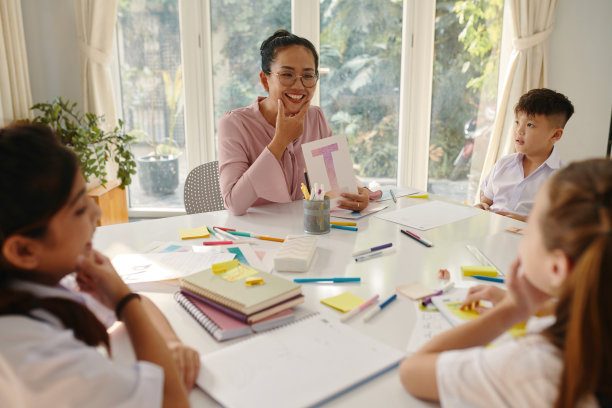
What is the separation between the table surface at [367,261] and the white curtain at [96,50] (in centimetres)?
215

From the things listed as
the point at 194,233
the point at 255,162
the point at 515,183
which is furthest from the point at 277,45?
the point at 515,183

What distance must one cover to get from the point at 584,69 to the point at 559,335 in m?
3.35

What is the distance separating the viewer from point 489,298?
93cm

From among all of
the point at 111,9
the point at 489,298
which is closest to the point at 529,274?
the point at 489,298

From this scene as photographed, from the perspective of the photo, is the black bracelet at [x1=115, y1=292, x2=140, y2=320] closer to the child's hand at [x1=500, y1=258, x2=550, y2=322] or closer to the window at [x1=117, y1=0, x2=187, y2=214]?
the child's hand at [x1=500, y1=258, x2=550, y2=322]

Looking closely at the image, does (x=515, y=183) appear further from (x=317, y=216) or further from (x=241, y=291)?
(x=241, y=291)

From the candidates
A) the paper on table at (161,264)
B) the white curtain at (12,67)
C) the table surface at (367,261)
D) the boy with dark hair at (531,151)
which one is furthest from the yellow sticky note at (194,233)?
the white curtain at (12,67)

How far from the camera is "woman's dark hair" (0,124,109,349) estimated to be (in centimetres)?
61

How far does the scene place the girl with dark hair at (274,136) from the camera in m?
1.66

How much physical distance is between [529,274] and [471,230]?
83cm

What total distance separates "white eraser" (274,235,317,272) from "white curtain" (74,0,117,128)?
2.62 m

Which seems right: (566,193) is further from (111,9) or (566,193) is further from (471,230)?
(111,9)

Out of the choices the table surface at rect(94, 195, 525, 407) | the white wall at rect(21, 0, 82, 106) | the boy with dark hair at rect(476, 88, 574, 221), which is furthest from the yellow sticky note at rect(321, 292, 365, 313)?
the white wall at rect(21, 0, 82, 106)

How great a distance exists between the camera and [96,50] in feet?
10.6
